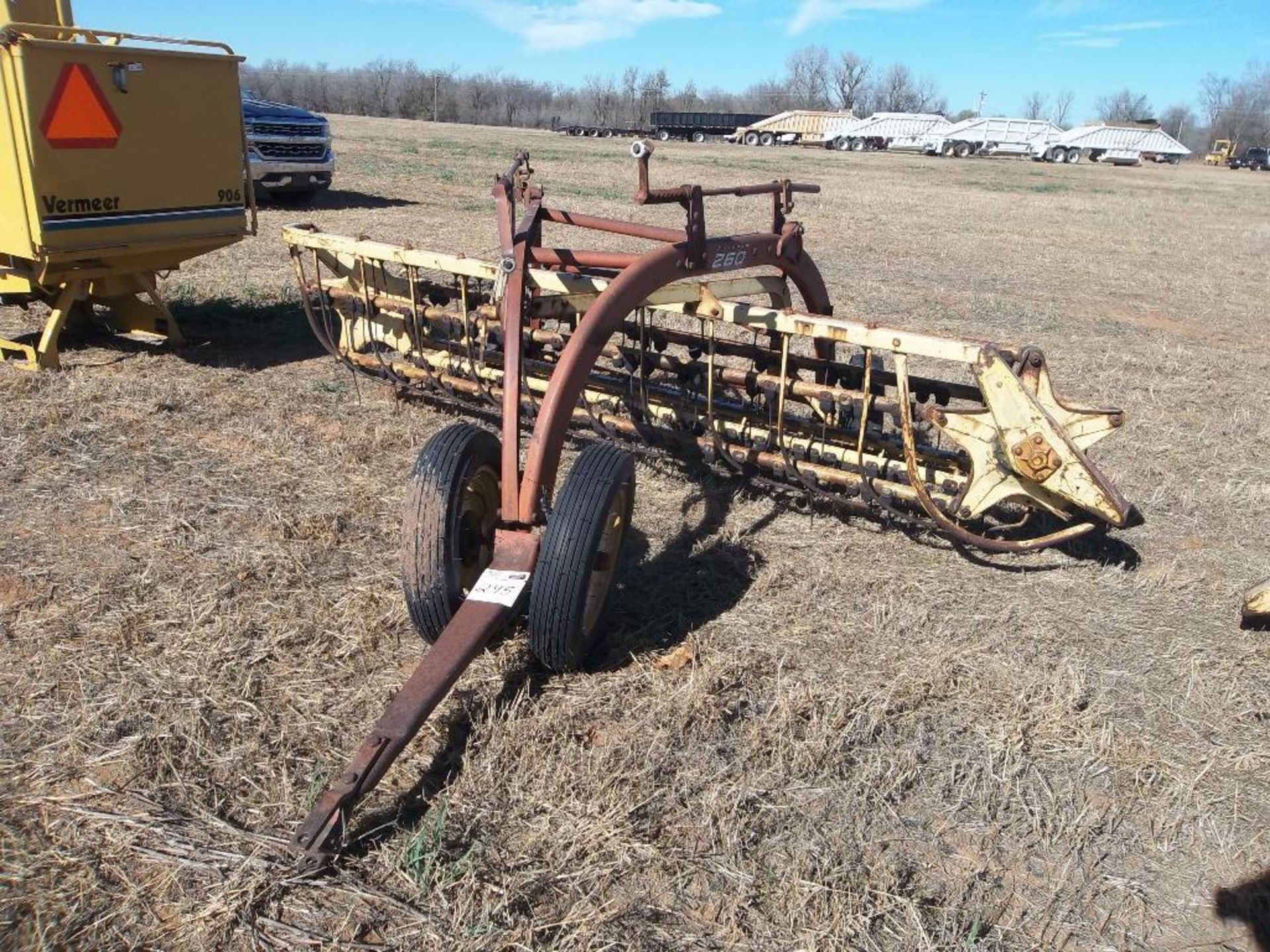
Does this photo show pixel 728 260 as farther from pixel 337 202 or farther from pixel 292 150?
pixel 337 202

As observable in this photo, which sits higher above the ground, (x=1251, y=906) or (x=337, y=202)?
(x=337, y=202)

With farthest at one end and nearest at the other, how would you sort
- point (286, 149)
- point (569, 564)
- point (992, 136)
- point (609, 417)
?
point (992, 136)
point (286, 149)
point (609, 417)
point (569, 564)

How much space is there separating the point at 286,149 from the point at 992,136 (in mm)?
44603

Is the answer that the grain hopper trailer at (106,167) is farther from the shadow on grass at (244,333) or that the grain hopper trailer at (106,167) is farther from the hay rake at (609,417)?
the hay rake at (609,417)

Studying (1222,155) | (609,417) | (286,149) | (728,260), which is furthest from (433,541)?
(1222,155)

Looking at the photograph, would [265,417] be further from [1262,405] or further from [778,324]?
[1262,405]

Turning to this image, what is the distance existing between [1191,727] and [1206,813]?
461mm

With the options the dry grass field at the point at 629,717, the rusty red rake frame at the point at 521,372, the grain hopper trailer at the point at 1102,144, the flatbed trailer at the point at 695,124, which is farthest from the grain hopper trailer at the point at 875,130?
the rusty red rake frame at the point at 521,372

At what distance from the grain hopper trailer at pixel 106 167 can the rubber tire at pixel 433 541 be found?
3736 mm

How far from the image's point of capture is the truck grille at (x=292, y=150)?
1306 cm

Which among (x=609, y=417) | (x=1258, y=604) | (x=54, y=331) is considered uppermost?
(x=54, y=331)

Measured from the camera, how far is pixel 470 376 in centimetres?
557

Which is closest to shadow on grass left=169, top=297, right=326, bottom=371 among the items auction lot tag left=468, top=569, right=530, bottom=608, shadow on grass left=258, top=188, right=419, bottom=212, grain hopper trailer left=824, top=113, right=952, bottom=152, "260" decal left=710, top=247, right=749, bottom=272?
"260" decal left=710, top=247, right=749, bottom=272

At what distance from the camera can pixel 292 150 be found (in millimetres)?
13281
